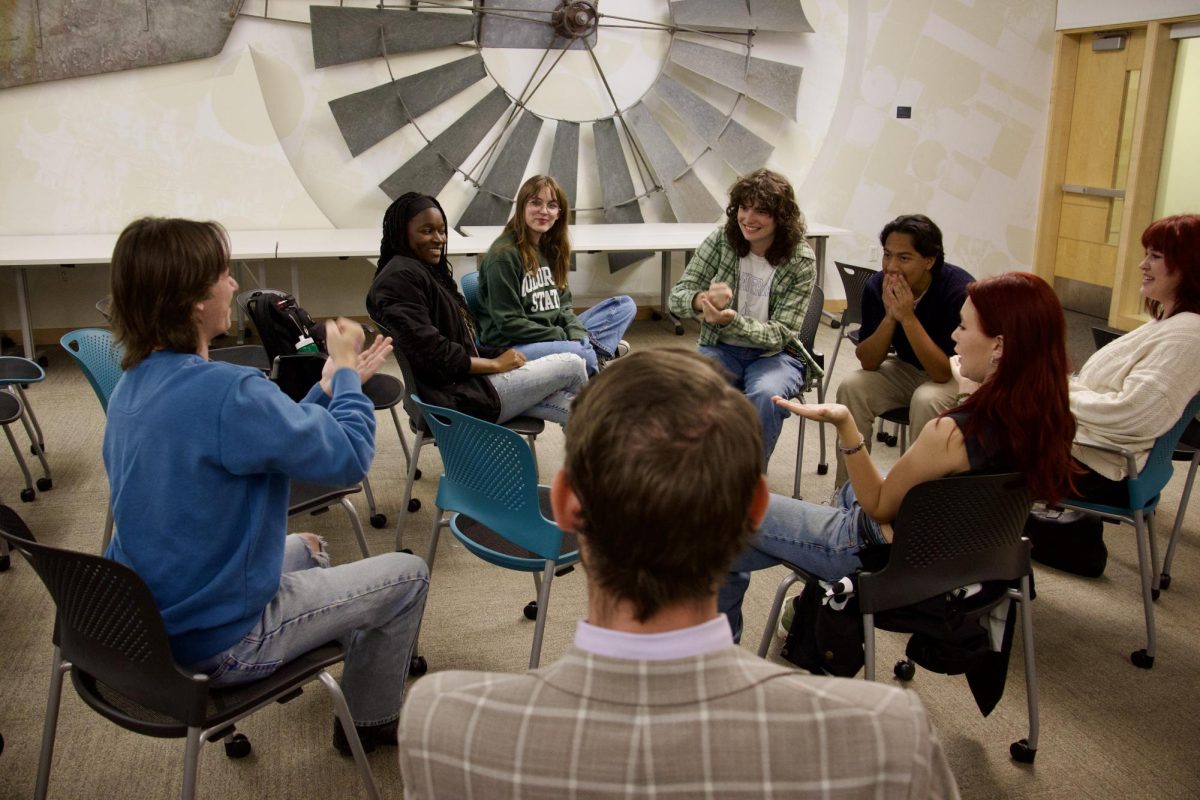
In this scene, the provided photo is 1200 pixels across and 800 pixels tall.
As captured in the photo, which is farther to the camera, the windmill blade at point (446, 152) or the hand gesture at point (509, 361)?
the windmill blade at point (446, 152)

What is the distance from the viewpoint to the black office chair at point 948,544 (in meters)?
1.81

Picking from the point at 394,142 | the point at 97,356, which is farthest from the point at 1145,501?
the point at 394,142

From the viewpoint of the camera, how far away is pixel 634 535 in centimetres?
88

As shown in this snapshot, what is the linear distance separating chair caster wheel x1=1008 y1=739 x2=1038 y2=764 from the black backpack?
2.19 metres

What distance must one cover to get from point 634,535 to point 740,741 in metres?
0.19

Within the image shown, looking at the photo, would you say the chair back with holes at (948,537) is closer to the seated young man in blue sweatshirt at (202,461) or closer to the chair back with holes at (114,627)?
the seated young man in blue sweatshirt at (202,461)

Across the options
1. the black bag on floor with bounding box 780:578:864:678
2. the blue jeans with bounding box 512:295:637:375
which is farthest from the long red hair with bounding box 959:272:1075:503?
the blue jeans with bounding box 512:295:637:375

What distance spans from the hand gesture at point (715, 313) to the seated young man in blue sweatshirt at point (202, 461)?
1.74 m

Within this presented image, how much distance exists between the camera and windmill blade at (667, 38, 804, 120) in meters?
5.85

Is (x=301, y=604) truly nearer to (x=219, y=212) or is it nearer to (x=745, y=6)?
(x=219, y=212)

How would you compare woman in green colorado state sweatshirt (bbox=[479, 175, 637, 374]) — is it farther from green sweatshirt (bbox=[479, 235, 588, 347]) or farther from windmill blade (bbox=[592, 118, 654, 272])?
windmill blade (bbox=[592, 118, 654, 272])

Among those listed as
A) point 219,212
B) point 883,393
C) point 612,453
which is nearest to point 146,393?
point 612,453

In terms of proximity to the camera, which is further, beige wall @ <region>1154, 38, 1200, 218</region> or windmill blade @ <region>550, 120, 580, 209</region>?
windmill blade @ <region>550, 120, 580, 209</region>

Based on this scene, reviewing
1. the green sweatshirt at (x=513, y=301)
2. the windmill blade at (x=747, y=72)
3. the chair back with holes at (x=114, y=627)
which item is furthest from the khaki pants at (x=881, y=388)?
the windmill blade at (x=747, y=72)
